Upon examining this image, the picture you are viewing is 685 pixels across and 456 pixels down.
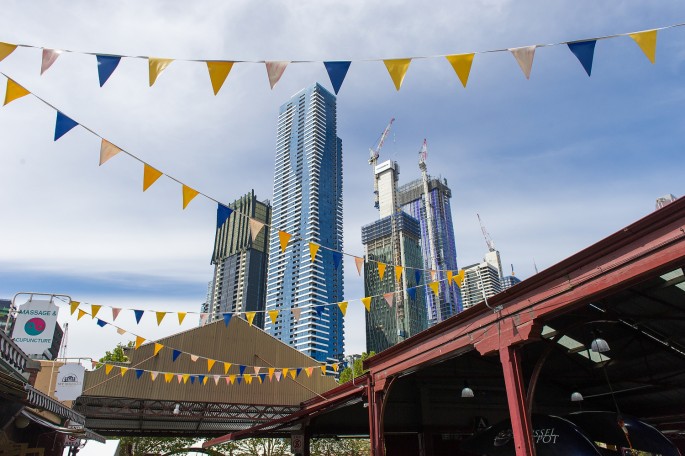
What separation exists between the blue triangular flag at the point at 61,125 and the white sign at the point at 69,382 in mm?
13206

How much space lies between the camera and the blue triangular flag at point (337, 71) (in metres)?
5.66

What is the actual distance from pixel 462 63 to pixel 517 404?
182 inches

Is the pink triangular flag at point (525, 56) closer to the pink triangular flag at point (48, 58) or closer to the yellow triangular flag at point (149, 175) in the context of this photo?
the yellow triangular flag at point (149, 175)

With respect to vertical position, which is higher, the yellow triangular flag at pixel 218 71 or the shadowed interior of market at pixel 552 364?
the yellow triangular flag at pixel 218 71

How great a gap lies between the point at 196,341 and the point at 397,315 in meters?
128

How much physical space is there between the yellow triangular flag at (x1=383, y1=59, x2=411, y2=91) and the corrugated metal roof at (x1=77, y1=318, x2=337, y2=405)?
13760 millimetres

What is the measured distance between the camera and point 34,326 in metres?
13.6

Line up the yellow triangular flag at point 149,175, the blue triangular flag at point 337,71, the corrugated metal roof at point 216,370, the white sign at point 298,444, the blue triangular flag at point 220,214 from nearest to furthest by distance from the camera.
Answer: the blue triangular flag at point 337,71 → the yellow triangular flag at point 149,175 → the blue triangular flag at point 220,214 → the white sign at point 298,444 → the corrugated metal roof at point 216,370

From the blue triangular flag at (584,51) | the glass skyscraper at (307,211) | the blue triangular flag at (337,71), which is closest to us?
the blue triangular flag at (584,51)

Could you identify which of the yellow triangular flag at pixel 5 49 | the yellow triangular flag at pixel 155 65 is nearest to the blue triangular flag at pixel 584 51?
the yellow triangular flag at pixel 155 65

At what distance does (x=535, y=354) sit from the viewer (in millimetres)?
12477

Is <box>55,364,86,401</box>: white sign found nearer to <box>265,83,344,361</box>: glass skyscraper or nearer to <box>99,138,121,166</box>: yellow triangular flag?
<box>99,138,121,166</box>: yellow triangular flag

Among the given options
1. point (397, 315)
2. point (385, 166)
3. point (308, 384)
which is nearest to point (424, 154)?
point (385, 166)

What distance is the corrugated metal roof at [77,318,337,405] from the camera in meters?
17.4
